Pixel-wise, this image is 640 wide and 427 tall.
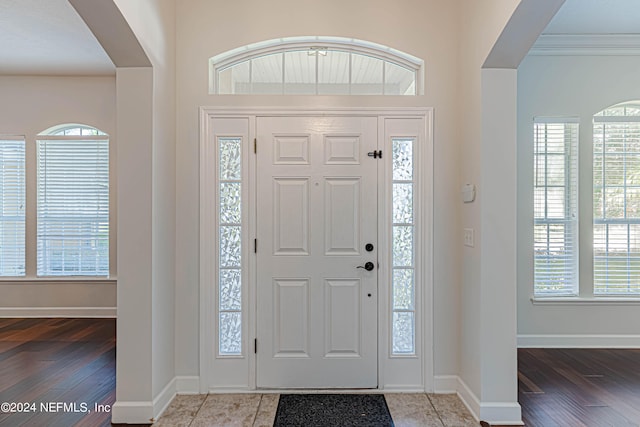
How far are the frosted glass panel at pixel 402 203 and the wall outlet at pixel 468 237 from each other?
0.41 m

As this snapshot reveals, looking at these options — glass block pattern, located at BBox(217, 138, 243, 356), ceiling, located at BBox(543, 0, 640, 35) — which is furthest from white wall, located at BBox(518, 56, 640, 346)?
glass block pattern, located at BBox(217, 138, 243, 356)

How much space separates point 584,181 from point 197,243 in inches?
147

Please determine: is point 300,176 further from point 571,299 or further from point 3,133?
point 3,133

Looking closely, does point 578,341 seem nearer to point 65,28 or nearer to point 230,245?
point 230,245

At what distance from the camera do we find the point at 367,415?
2436 mm

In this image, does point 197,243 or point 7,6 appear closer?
point 197,243

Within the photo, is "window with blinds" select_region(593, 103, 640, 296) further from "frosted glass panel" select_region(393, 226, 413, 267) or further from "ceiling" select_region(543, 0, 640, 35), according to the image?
"frosted glass panel" select_region(393, 226, 413, 267)

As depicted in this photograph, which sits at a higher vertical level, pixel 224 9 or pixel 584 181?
pixel 224 9

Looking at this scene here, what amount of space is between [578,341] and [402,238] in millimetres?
2376

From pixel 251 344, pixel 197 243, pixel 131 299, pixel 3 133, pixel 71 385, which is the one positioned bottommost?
pixel 71 385

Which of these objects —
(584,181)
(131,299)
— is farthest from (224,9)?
(584,181)

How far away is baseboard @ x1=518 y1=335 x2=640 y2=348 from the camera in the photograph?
3619 mm

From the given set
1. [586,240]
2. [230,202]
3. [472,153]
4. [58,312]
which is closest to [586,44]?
[586,240]

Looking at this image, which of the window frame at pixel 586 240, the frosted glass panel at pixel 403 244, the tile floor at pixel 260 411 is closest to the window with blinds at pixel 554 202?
the window frame at pixel 586 240
